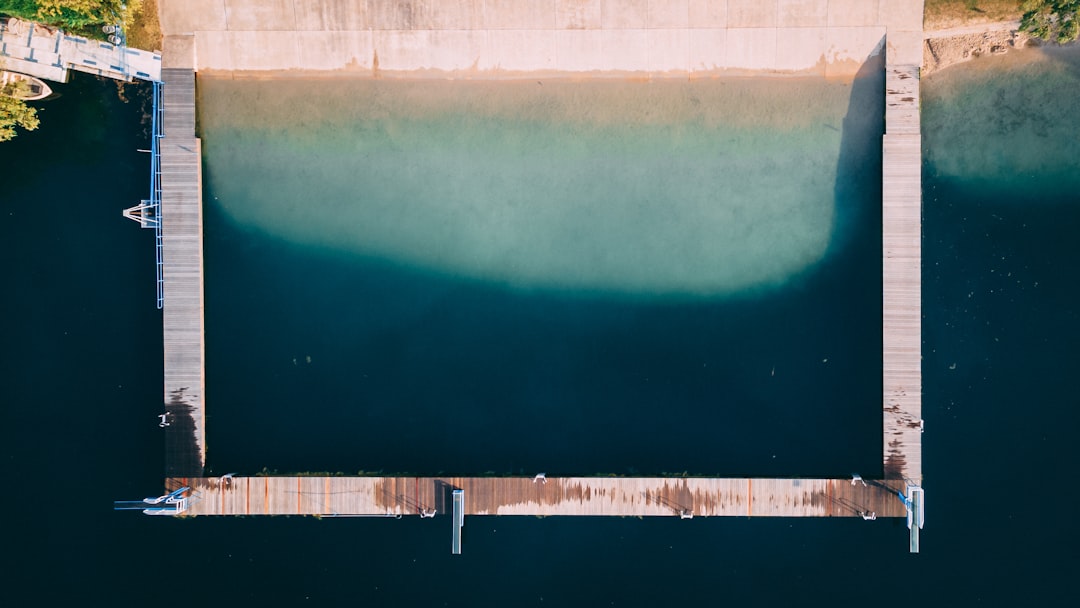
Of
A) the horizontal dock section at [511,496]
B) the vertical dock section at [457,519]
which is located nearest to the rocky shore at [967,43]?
the horizontal dock section at [511,496]

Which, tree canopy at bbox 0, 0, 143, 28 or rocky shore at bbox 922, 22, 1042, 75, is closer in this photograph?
tree canopy at bbox 0, 0, 143, 28

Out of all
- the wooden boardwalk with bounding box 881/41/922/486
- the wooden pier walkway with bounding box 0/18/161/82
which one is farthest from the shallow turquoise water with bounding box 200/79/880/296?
the wooden pier walkway with bounding box 0/18/161/82

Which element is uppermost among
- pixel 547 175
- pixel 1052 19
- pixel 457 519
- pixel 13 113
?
pixel 1052 19

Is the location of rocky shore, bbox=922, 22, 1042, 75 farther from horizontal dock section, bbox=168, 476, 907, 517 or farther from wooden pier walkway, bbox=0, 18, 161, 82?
wooden pier walkway, bbox=0, 18, 161, 82

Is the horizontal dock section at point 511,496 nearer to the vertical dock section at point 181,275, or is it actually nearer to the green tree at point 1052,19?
the vertical dock section at point 181,275

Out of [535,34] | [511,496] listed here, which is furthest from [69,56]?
[511,496]

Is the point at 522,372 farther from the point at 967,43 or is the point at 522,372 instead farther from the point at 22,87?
the point at 22,87
